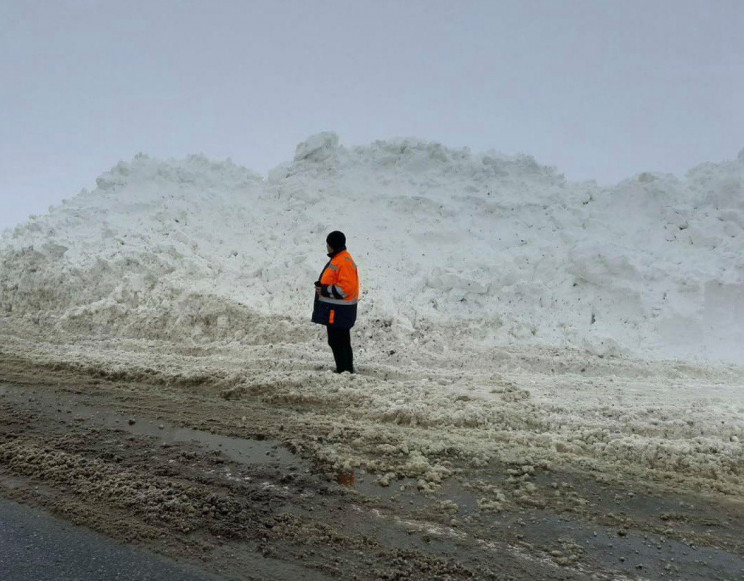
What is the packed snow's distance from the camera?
540 centimetres

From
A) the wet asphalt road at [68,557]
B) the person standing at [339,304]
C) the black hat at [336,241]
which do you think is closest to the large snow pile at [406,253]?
the person standing at [339,304]

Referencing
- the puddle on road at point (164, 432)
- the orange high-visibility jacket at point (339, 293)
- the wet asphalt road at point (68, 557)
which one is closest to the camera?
the wet asphalt road at point (68, 557)

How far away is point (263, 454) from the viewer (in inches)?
181

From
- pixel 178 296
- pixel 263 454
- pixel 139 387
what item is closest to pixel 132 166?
pixel 178 296

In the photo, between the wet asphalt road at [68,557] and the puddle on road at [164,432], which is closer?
the wet asphalt road at [68,557]

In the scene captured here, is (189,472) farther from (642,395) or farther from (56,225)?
(56,225)

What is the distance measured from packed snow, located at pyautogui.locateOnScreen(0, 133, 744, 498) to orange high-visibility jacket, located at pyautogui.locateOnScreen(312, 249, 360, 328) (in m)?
0.73

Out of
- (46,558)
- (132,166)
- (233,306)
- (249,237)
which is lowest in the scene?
(46,558)

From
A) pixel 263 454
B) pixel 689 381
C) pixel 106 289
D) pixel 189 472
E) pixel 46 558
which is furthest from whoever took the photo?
pixel 106 289

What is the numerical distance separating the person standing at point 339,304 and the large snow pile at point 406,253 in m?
1.86

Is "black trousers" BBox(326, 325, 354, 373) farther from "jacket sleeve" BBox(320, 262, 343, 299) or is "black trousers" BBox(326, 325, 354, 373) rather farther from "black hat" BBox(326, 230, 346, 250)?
"black hat" BBox(326, 230, 346, 250)

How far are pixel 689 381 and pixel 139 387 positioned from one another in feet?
23.2

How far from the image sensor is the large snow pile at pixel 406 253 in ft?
30.9

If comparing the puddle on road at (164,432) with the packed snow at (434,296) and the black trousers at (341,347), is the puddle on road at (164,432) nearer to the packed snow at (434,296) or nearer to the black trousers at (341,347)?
the packed snow at (434,296)
